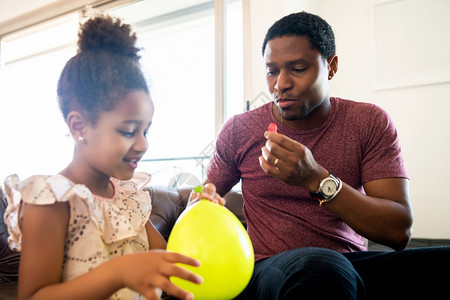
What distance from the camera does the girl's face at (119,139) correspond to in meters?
0.78

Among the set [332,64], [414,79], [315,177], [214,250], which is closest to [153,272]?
[214,250]

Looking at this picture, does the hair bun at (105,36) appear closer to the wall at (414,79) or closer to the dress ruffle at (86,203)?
the dress ruffle at (86,203)

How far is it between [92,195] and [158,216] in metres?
0.90

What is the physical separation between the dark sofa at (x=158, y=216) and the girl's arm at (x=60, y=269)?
66cm

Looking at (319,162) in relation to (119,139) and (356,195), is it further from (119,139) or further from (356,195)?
(119,139)

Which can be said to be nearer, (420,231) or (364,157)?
(364,157)

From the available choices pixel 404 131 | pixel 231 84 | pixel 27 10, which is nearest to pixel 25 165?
pixel 27 10

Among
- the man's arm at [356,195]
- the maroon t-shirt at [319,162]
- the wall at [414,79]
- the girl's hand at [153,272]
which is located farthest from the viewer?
the wall at [414,79]

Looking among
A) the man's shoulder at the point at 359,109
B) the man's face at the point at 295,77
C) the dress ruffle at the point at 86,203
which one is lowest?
the dress ruffle at the point at 86,203

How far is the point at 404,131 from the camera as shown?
11.2 ft

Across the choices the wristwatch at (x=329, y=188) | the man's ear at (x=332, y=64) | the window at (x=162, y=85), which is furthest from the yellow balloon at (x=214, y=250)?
the window at (x=162, y=85)

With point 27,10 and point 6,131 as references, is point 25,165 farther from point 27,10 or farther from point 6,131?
point 27,10

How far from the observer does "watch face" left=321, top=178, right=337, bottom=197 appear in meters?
0.95

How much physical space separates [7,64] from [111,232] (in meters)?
5.29
